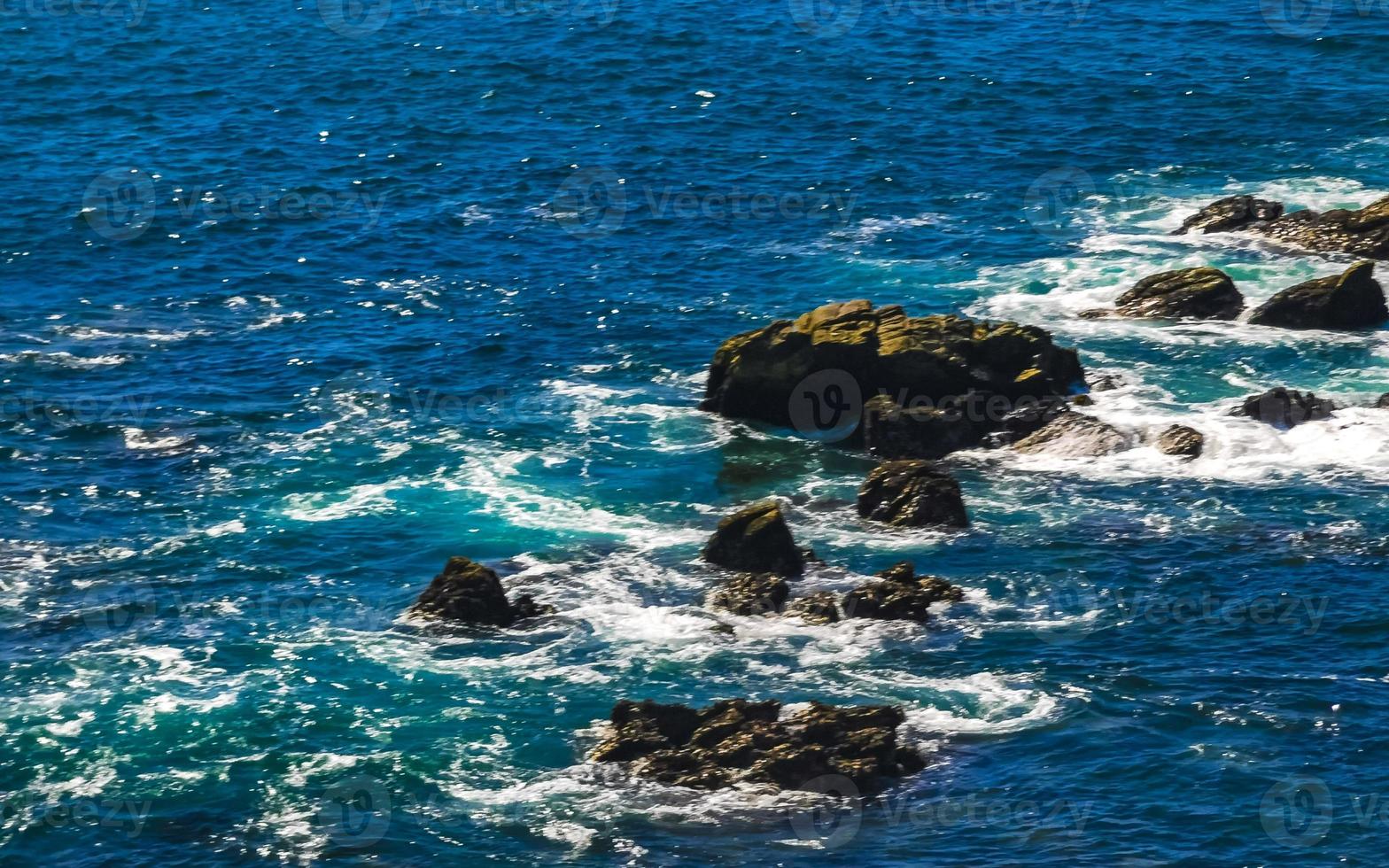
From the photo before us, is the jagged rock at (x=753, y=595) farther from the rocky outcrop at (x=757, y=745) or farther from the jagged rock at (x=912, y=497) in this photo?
the rocky outcrop at (x=757, y=745)

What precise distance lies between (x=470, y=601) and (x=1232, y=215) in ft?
155

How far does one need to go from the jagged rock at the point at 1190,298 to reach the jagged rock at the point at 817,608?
28.9 meters

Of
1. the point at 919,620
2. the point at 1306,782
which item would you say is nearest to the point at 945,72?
the point at 919,620

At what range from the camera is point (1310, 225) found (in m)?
93.4

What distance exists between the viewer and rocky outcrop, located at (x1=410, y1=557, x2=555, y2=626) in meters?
64.0

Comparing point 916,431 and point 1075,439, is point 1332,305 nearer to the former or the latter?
point 1075,439

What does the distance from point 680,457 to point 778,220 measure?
87.3 feet

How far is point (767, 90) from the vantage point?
11719cm

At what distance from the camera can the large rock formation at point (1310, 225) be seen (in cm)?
9162
